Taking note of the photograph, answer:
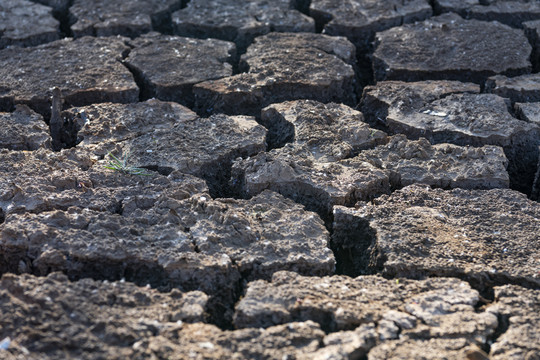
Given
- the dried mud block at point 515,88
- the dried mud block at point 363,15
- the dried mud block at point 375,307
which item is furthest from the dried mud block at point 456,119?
the dried mud block at point 375,307

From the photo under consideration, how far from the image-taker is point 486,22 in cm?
377

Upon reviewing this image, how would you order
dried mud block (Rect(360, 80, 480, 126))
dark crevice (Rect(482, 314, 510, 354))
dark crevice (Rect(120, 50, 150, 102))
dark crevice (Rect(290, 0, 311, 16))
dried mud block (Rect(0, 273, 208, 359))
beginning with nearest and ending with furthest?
1. dried mud block (Rect(0, 273, 208, 359))
2. dark crevice (Rect(482, 314, 510, 354))
3. dried mud block (Rect(360, 80, 480, 126))
4. dark crevice (Rect(120, 50, 150, 102))
5. dark crevice (Rect(290, 0, 311, 16))

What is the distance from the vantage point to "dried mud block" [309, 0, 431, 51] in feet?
12.5

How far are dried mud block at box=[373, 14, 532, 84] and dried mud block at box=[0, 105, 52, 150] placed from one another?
1650mm

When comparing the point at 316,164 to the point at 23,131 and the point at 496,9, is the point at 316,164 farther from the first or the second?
the point at 496,9

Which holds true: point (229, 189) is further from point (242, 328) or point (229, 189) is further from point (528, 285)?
point (528, 285)

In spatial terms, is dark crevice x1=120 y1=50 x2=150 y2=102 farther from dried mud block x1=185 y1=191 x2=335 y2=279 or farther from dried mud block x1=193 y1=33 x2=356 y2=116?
dried mud block x1=185 y1=191 x2=335 y2=279

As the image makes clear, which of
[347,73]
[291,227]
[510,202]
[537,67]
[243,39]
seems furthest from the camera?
[243,39]

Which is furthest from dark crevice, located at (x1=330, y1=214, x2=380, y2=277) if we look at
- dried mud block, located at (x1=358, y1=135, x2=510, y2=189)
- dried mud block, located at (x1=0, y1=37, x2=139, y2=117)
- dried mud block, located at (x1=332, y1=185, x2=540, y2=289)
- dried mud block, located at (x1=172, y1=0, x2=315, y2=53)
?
dried mud block, located at (x1=172, y1=0, x2=315, y2=53)

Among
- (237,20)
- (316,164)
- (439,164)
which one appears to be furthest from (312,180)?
(237,20)

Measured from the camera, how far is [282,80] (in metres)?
3.19

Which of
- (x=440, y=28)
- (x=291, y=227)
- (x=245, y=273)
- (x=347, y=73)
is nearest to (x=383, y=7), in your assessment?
(x=440, y=28)

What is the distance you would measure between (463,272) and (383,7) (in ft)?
7.26

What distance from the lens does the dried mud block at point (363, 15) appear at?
3795 mm
